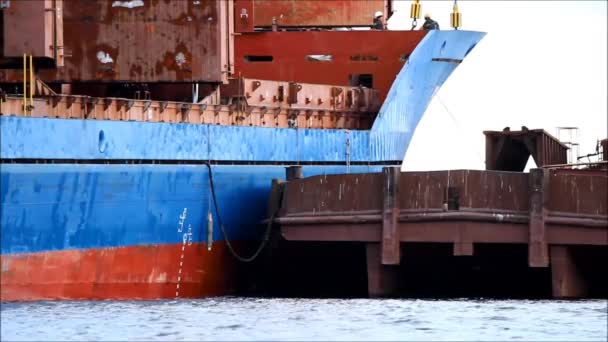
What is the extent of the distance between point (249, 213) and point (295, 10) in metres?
9.31

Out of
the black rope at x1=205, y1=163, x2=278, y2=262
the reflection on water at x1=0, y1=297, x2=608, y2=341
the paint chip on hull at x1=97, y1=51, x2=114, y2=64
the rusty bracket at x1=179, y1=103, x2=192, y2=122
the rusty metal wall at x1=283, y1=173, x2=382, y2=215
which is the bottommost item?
the reflection on water at x1=0, y1=297, x2=608, y2=341

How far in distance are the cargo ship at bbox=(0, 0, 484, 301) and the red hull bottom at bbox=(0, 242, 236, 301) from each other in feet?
0.11

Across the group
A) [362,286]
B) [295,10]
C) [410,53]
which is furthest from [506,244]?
[295,10]

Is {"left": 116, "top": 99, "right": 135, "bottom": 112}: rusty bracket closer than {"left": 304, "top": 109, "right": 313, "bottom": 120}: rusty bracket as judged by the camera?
Yes

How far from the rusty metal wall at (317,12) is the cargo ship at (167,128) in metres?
2.44

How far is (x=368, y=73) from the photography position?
42.2 metres

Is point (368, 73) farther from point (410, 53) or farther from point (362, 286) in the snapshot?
point (362, 286)

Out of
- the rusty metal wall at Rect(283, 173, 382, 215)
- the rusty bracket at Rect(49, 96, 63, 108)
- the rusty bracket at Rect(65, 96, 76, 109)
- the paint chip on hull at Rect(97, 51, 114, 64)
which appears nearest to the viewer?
the rusty bracket at Rect(49, 96, 63, 108)

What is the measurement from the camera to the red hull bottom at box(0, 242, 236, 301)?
99.8 feet

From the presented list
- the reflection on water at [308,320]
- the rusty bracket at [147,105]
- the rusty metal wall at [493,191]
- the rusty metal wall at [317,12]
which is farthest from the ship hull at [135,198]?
the rusty metal wall at [317,12]

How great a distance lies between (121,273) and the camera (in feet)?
107

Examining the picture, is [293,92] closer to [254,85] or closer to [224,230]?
[254,85]

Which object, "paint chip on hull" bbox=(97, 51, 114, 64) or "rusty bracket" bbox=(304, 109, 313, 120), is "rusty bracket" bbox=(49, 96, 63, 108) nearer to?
"paint chip on hull" bbox=(97, 51, 114, 64)

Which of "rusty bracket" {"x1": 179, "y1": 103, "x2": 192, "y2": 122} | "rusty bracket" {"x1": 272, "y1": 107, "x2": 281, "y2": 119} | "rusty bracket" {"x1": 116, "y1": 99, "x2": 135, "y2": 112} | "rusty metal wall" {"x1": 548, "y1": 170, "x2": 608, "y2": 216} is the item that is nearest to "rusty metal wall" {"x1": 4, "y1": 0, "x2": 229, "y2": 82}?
"rusty bracket" {"x1": 179, "y1": 103, "x2": 192, "y2": 122}
